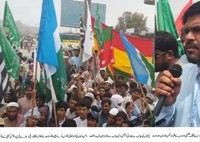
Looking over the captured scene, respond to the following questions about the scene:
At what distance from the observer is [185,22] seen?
192cm

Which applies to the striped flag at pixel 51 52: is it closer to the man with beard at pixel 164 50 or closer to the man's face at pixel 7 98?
the man's face at pixel 7 98

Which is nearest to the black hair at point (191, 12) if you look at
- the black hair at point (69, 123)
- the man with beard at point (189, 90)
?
the man with beard at point (189, 90)

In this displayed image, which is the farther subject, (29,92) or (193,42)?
(29,92)

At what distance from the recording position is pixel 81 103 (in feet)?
8.45

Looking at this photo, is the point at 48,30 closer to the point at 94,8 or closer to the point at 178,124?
the point at 94,8

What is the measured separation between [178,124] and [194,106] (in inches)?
5.2

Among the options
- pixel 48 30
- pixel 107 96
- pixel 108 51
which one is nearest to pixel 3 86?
pixel 48 30

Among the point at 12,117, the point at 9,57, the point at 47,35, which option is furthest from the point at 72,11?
the point at 12,117

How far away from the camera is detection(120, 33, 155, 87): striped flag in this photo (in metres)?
2.39

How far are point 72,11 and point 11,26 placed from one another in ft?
1.35

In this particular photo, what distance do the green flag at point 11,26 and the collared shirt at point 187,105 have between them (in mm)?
1027

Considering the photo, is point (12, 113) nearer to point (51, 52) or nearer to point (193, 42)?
point (51, 52)

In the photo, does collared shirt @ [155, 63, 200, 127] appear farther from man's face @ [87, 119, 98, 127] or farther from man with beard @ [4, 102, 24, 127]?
man with beard @ [4, 102, 24, 127]

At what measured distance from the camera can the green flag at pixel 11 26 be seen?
1967 millimetres
